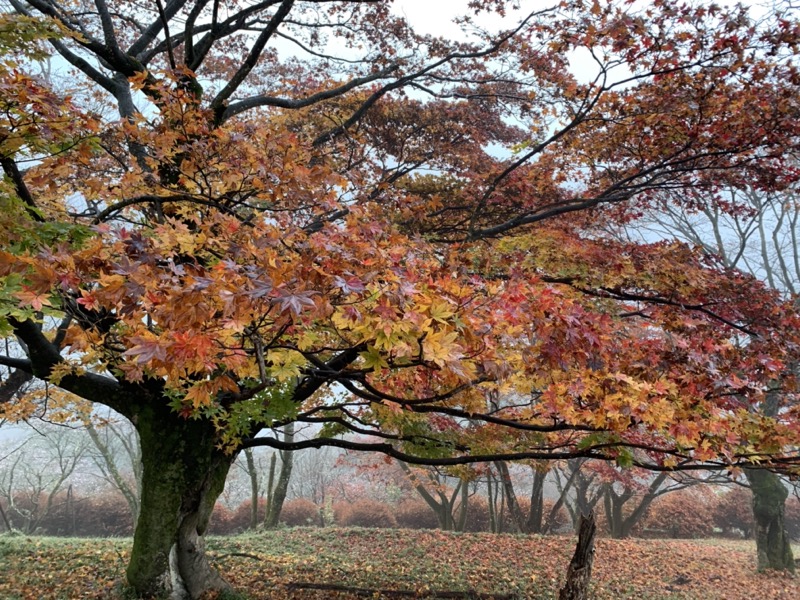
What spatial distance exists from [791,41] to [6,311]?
707cm

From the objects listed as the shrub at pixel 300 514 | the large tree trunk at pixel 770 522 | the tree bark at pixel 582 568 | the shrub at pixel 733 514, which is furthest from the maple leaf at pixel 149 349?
the shrub at pixel 733 514

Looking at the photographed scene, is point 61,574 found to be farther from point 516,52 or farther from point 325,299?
point 516,52

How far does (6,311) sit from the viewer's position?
2086 mm

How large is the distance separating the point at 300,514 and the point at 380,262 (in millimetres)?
19217

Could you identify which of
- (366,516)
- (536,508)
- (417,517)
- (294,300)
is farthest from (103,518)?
(294,300)

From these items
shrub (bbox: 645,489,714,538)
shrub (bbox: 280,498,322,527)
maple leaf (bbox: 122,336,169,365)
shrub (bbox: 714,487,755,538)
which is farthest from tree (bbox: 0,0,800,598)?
shrub (bbox: 714,487,755,538)

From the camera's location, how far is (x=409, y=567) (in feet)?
28.1

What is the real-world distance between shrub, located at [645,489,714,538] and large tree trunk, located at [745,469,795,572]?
648 cm

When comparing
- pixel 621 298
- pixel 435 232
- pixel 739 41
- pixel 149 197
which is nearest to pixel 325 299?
pixel 149 197

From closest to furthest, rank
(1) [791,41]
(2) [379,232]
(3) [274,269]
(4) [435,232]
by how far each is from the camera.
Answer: (3) [274,269]
(2) [379,232]
(1) [791,41]
(4) [435,232]

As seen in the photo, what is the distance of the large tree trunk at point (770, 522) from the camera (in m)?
11.2

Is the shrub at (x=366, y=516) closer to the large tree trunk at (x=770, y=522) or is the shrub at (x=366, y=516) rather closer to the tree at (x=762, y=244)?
the large tree trunk at (x=770, y=522)

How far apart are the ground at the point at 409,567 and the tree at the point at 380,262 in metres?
1.91

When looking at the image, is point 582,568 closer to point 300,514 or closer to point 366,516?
point 366,516
